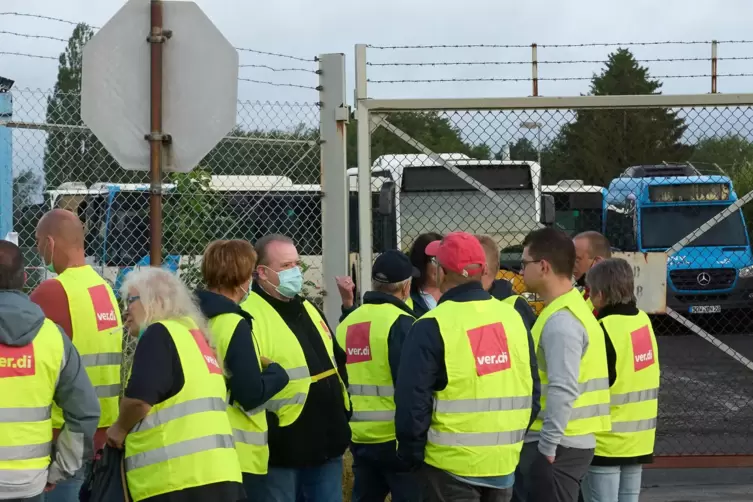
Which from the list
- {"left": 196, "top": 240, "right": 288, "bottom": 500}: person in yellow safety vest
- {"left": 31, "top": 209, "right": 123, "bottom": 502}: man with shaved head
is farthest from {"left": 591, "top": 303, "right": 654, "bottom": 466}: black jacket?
{"left": 31, "top": 209, "right": 123, "bottom": 502}: man with shaved head

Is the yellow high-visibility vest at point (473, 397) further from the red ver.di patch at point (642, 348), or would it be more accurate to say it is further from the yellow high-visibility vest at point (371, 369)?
the red ver.di patch at point (642, 348)

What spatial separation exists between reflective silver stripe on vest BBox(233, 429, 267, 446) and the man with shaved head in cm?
90

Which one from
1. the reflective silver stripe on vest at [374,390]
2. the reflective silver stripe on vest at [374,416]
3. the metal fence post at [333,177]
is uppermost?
the metal fence post at [333,177]

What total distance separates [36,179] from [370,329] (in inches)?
113

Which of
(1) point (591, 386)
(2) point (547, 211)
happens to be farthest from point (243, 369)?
(2) point (547, 211)

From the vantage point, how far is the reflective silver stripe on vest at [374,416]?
5227 millimetres

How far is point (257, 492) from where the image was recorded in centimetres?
470

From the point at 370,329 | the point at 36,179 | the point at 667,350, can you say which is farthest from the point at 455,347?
the point at 667,350

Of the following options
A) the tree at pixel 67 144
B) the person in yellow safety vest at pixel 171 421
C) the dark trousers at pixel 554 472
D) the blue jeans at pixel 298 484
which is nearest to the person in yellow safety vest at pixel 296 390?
the blue jeans at pixel 298 484

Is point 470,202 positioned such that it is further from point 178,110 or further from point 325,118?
point 178,110

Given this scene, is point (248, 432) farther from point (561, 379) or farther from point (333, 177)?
point (333, 177)

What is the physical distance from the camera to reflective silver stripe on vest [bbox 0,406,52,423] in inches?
162

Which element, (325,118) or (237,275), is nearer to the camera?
(237,275)

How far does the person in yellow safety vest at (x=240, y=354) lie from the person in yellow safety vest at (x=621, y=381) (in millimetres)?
1774
